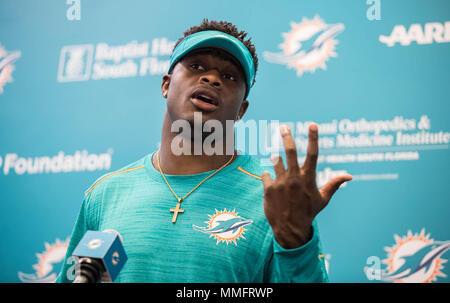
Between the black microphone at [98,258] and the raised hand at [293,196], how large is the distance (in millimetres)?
295

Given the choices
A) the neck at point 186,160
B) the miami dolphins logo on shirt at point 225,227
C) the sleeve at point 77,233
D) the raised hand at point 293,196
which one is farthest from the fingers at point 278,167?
the sleeve at point 77,233

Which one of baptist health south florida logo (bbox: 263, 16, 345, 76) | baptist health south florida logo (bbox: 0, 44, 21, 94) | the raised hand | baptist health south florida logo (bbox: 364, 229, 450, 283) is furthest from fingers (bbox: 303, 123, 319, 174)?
baptist health south florida logo (bbox: 0, 44, 21, 94)

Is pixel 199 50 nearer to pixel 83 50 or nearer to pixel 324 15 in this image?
pixel 324 15

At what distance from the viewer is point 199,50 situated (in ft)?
3.58

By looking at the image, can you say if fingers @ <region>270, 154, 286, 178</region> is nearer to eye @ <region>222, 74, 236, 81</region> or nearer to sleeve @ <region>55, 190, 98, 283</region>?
eye @ <region>222, 74, 236, 81</region>

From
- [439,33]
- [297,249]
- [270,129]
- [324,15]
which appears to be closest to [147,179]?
[297,249]

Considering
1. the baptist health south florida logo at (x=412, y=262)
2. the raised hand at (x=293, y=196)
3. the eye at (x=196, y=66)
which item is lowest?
the raised hand at (x=293, y=196)

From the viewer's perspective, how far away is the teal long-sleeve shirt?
88cm

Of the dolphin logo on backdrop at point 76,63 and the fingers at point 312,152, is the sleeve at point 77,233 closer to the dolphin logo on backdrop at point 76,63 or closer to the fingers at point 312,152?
the fingers at point 312,152

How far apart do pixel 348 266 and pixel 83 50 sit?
180 centimetres

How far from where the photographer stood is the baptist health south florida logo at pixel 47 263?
194 cm

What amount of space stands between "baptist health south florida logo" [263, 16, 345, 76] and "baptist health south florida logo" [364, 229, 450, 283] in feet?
3.05

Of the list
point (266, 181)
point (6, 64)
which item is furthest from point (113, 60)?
point (266, 181)

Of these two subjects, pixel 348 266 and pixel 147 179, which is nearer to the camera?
pixel 147 179
